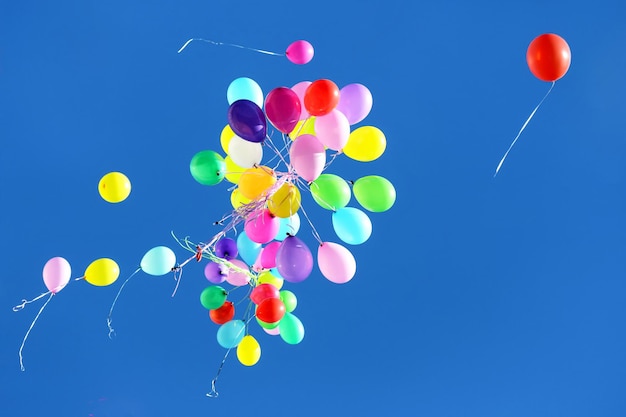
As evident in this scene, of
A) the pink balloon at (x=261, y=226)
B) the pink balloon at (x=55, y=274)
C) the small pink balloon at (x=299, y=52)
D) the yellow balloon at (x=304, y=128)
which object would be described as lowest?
the pink balloon at (x=55, y=274)

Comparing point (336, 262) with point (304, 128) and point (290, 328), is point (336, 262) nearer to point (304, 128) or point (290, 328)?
point (290, 328)

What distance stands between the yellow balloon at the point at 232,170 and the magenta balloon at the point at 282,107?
0.37m

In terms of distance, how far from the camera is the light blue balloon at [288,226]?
3097 millimetres

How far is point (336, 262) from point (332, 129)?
600 millimetres

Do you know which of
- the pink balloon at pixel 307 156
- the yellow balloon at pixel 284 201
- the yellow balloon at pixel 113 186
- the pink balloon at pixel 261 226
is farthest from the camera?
the yellow balloon at pixel 113 186

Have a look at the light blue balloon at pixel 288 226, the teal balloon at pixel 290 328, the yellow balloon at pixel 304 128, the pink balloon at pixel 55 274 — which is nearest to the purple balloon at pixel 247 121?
the yellow balloon at pixel 304 128

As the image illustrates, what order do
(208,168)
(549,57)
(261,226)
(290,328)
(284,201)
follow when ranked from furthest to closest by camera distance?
(290,328), (208,168), (261,226), (284,201), (549,57)

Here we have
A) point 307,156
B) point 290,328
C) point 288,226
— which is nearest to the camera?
point 307,156

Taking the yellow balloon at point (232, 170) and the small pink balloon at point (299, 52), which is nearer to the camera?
the yellow balloon at point (232, 170)

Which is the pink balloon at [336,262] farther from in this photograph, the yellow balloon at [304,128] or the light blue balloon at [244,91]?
the light blue balloon at [244,91]

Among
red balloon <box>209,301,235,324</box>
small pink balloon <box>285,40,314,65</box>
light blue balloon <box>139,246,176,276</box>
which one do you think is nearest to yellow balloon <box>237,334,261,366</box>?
red balloon <box>209,301,235,324</box>

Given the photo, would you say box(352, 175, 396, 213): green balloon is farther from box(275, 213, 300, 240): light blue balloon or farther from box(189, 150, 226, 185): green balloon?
box(189, 150, 226, 185): green balloon

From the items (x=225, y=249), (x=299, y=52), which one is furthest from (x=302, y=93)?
(x=225, y=249)

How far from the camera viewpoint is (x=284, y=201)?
283 cm
